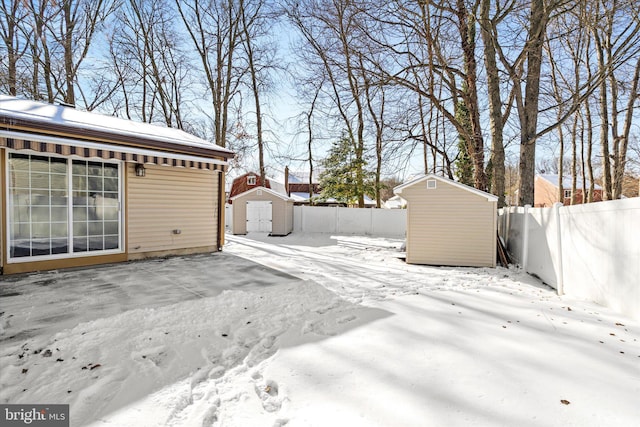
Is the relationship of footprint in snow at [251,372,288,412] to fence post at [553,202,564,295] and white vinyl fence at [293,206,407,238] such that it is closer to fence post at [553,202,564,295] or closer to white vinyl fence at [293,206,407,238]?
fence post at [553,202,564,295]

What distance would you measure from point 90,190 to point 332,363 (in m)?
6.42

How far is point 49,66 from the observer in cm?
1215

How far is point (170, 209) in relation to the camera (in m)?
7.79

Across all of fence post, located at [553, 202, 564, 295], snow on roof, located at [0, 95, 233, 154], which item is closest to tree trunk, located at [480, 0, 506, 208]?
fence post, located at [553, 202, 564, 295]

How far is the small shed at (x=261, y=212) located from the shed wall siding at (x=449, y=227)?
855cm

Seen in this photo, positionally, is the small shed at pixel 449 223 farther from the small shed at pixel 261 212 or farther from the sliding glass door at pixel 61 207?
the small shed at pixel 261 212

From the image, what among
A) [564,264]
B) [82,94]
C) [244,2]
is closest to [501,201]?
[564,264]

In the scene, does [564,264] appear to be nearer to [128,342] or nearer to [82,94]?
[128,342]

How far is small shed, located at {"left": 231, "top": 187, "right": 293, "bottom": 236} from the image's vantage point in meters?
15.8

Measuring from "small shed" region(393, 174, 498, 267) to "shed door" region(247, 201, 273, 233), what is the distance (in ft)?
28.5

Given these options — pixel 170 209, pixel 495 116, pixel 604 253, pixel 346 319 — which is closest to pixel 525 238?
pixel 604 253

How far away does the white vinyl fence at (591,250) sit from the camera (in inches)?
146

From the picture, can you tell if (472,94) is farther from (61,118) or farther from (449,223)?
(61,118)

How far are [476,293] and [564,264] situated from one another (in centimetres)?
166
